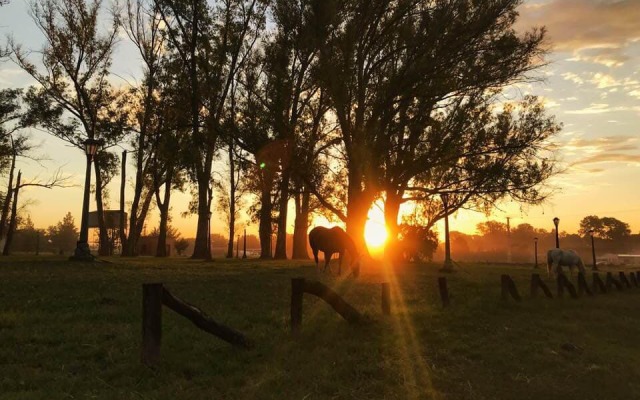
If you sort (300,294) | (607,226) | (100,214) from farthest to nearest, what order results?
(607,226) → (100,214) → (300,294)

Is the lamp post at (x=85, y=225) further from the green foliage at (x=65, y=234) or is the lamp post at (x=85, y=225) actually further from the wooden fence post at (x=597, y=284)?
the green foliage at (x=65, y=234)

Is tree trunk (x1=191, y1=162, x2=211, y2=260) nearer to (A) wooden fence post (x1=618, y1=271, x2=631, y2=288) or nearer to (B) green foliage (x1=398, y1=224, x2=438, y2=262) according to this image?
(B) green foliage (x1=398, y1=224, x2=438, y2=262)

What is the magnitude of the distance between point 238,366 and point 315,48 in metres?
20.7

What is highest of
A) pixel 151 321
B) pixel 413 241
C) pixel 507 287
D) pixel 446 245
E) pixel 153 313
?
pixel 413 241

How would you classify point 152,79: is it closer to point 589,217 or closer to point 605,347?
point 605,347

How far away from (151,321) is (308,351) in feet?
8.83

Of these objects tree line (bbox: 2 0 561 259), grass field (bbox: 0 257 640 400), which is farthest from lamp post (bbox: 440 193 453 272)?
grass field (bbox: 0 257 640 400)

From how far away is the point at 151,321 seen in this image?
671cm

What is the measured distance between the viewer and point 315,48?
2505cm

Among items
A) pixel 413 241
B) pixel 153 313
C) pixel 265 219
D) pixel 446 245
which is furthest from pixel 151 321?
pixel 413 241

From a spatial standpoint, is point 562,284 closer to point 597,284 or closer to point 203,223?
point 597,284

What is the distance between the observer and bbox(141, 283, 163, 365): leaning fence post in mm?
6695

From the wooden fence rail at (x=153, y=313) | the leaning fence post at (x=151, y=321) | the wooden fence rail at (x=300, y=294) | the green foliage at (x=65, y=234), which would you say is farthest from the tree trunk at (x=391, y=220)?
the green foliage at (x=65, y=234)

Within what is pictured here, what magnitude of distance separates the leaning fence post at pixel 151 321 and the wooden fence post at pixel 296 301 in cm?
262
